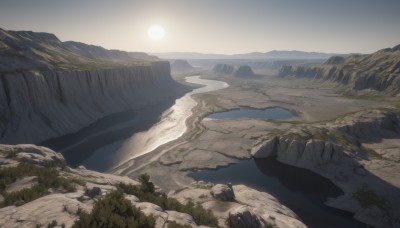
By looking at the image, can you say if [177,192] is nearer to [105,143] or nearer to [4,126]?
[105,143]

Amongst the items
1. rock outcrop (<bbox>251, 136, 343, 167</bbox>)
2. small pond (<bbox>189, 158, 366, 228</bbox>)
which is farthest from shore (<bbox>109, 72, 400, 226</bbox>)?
rock outcrop (<bbox>251, 136, 343, 167</bbox>)

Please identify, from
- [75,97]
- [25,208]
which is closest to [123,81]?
[75,97]

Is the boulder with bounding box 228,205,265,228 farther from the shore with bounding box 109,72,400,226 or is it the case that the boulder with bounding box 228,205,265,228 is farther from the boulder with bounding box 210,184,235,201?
the shore with bounding box 109,72,400,226

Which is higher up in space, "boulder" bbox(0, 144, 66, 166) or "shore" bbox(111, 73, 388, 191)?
"boulder" bbox(0, 144, 66, 166)

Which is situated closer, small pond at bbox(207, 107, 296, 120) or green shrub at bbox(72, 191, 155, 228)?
green shrub at bbox(72, 191, 155, 228)

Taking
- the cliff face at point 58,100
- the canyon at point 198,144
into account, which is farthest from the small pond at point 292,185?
the cliff face at point 58,100

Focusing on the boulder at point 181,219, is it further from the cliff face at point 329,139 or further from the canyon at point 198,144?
the cliff face at point 329,139

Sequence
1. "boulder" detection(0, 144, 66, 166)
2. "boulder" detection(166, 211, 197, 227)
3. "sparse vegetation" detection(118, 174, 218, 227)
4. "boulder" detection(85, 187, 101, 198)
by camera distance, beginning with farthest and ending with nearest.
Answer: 1. "boulder" detection(0, 144, 66, 166)
2. "sparse vegetation" detection(118, 174, 218, 227)
3. "boulder" detection(85, 187, 101, 198)
4. "boulder" detection(166, 211, 197, 227)

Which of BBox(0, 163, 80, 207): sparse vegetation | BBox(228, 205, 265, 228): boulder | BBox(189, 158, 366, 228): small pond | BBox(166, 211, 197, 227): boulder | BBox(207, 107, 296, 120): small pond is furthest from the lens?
BBox(207, 107, 296, 120): small pond
